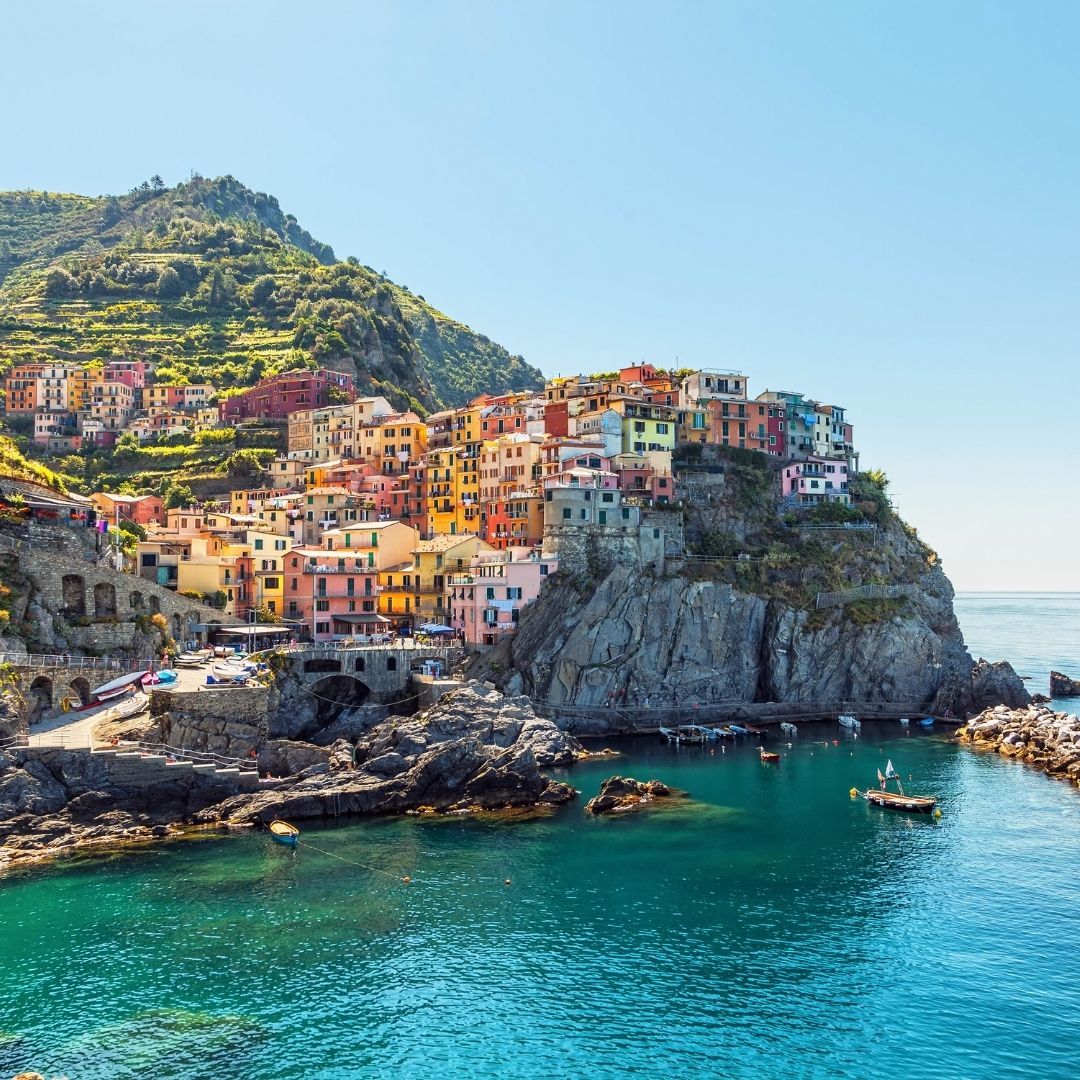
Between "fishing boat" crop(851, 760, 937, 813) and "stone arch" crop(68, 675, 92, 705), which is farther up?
"stone arch" crop(68, 675, 92, 705)

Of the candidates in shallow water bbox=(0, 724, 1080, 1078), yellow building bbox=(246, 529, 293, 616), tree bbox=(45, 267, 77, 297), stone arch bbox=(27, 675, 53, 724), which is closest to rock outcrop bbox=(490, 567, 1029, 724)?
yellow building bbox=(246, 529, 293, 616)

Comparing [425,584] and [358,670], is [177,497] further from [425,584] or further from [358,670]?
[358,670]

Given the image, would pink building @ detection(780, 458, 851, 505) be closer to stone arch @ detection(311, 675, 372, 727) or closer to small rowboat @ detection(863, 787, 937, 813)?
small rowboat @ detection(863, 787, 937, 813)

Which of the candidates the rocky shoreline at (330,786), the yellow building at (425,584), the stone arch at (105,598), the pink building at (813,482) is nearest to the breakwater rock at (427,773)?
the rocky shoreline at (330,786)

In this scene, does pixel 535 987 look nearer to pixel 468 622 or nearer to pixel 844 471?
pixel 468 622

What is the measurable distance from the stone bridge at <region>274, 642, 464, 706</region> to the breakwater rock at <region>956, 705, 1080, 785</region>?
155 feet

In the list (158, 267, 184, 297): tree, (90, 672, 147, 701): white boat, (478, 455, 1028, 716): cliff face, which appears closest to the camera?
(90, 672, 147, 701): white boat

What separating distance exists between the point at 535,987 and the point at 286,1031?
9.43m

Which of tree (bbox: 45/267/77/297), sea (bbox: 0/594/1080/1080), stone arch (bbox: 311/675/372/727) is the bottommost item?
sea (bbox: 0/594/1080/1080)

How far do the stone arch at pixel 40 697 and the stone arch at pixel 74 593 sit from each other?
28.0 feet

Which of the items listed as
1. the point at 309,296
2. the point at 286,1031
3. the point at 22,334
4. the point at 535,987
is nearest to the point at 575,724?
the point at 535,987

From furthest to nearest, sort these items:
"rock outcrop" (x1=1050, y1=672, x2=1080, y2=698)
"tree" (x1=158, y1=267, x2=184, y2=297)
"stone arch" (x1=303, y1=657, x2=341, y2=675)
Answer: "tree" (x1=158, y1=267, x2=184, y2=297), "rock outcrop" (x1=1050, y1=672, x2=1080, y2=698), "stone arch" (x1=303, y1=657, x2=341, y2=675)

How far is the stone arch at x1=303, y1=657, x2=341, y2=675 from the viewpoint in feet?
238

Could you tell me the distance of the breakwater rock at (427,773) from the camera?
59.0m
